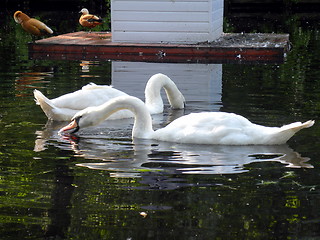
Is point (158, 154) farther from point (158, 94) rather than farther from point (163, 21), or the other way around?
point (163, 21)

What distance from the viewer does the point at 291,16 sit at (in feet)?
119

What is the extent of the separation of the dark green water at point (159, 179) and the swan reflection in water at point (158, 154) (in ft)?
0.04

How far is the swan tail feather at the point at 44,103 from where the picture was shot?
10.6 meters

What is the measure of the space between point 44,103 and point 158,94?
1874 mm

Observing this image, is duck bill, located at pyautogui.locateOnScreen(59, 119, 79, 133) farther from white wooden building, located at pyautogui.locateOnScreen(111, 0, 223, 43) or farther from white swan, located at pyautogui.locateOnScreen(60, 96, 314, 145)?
white wooden building, located at pyautogui.locateOnScreen(111, 0, 223, 43)

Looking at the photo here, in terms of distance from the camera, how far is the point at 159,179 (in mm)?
7461

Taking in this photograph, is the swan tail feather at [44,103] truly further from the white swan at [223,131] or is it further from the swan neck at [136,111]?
the white swan at [223,131]

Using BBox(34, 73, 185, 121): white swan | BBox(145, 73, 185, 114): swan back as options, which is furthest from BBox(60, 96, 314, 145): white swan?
BBox(145, 73, 185, 114): swan back

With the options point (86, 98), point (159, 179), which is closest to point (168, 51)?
point (86, 98)

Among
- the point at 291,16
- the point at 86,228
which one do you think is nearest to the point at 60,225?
the point at 86,228

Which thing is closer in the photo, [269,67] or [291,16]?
[269,67]

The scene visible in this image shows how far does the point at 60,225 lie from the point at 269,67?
1147 centimetres

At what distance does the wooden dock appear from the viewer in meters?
18.3

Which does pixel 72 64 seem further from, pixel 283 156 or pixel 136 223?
pixel 136 223
